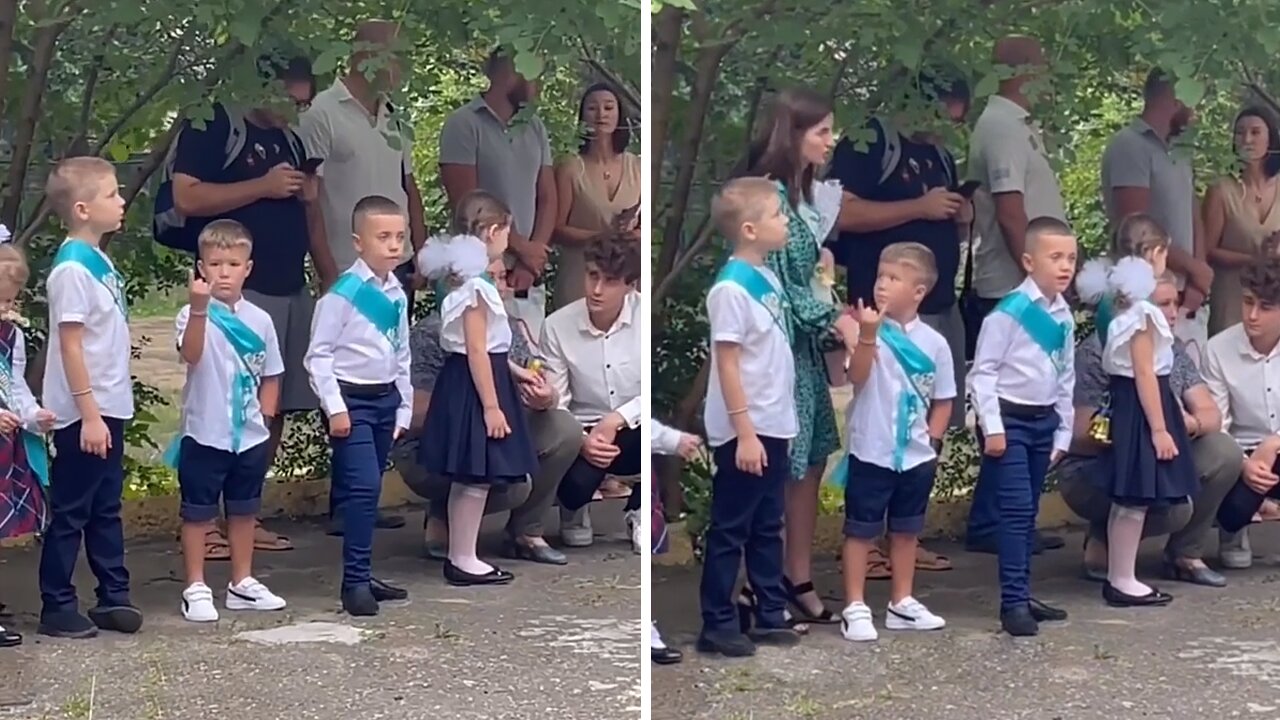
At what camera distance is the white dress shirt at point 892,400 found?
3.24 metres

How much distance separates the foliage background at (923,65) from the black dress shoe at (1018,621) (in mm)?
845

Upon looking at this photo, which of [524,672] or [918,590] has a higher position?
[918,590]

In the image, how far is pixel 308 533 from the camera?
3.43 meters

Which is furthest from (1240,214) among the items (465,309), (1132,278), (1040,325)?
(465,309)

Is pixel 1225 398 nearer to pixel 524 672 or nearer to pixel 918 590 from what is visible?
pixel 918 590

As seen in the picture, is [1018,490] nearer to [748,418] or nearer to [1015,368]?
[1015,368]

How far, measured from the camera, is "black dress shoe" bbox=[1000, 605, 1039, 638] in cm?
338

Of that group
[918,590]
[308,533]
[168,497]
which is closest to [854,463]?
[918,590]

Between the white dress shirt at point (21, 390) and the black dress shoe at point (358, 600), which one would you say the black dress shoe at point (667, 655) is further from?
the white dress shirt at point (21, 390)

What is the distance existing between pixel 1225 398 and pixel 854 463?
877 mm

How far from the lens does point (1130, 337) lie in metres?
3.29

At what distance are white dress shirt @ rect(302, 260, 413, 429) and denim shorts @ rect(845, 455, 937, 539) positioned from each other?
42.4 inches

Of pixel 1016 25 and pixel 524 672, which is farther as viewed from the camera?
pixel 524 672

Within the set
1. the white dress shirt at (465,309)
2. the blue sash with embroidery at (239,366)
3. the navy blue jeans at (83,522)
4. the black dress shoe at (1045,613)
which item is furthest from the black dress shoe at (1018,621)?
the navy blue jeans at (83,522)
